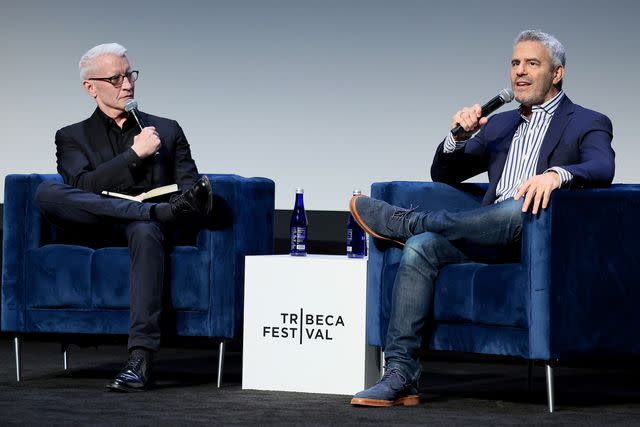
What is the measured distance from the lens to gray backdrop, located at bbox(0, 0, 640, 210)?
532 centimetres

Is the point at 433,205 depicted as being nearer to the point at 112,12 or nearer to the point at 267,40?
the point at 267,40

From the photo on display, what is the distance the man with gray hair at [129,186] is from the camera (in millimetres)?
3703

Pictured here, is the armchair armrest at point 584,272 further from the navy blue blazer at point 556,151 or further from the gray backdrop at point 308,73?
the gray backdrop at point 308,73

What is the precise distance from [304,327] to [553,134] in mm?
952

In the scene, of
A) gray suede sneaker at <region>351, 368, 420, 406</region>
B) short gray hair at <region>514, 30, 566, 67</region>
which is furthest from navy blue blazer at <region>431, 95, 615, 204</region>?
gray suede sneaker at <region>351, 368, 420, 406</region>

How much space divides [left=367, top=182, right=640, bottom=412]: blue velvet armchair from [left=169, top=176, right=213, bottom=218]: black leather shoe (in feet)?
2.47

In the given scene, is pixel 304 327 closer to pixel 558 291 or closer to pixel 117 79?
pixel 558 291

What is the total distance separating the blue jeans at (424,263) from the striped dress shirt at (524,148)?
0.28 m

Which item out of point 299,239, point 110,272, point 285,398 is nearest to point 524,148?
point 299,239

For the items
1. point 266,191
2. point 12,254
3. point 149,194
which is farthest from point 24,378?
point 266,191

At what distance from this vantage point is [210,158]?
575 cm

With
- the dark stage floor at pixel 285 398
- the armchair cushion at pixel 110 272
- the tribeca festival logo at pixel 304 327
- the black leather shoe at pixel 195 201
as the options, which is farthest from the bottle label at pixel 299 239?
the dark stage floor at pixel 285 398

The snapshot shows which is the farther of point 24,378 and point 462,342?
point 24,378

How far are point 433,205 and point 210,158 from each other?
2054mm
